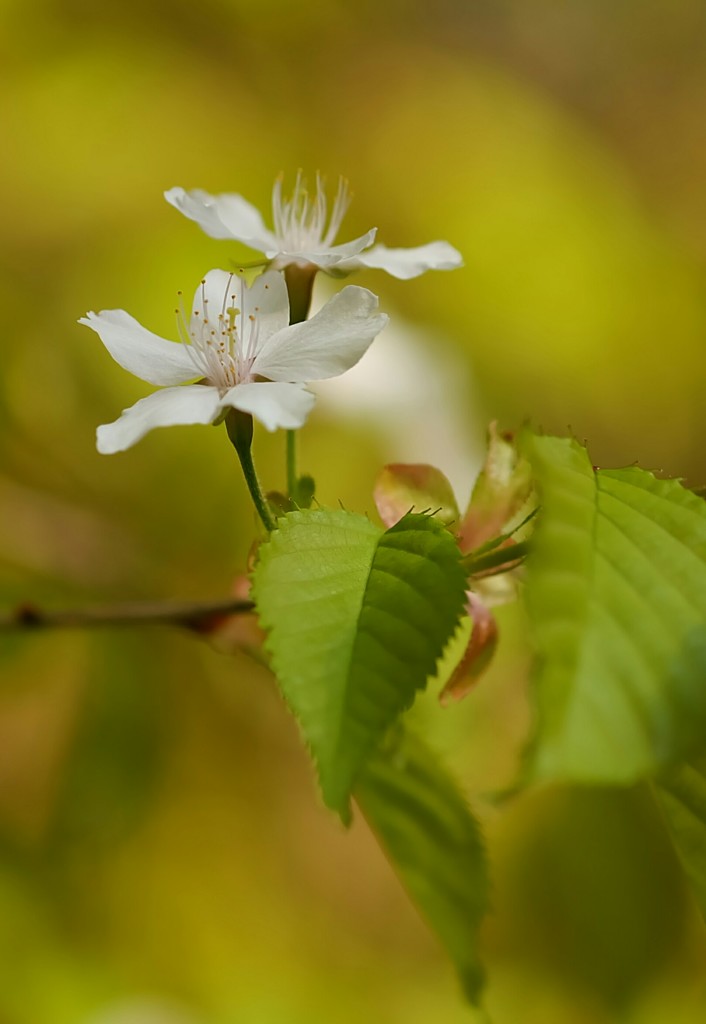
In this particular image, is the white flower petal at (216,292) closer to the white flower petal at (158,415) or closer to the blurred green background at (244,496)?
the white flower petal at (158,415)

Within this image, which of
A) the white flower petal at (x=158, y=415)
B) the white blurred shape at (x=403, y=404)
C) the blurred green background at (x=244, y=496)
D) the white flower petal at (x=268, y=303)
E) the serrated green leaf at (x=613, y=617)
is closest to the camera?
the serrated green leaf at (x=613, y=617)

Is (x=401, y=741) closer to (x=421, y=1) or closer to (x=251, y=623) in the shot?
(x=251, y=623)

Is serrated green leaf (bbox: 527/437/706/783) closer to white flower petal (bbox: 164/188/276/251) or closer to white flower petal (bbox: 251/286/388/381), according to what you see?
white flower petal (bbox: 251/286/388/381)

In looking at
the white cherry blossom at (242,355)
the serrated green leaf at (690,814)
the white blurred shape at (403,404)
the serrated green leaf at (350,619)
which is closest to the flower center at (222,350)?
the white cherry blossom at (242,355)

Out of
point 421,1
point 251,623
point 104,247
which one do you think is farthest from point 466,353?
point 421,1

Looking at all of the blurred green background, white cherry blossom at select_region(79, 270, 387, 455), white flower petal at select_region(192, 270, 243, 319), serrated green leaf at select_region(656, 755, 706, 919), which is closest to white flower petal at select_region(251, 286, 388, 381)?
white cherry blossom at select_region(79, 270, 387, 455)

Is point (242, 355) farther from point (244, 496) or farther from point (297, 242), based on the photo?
point (244, 496)
